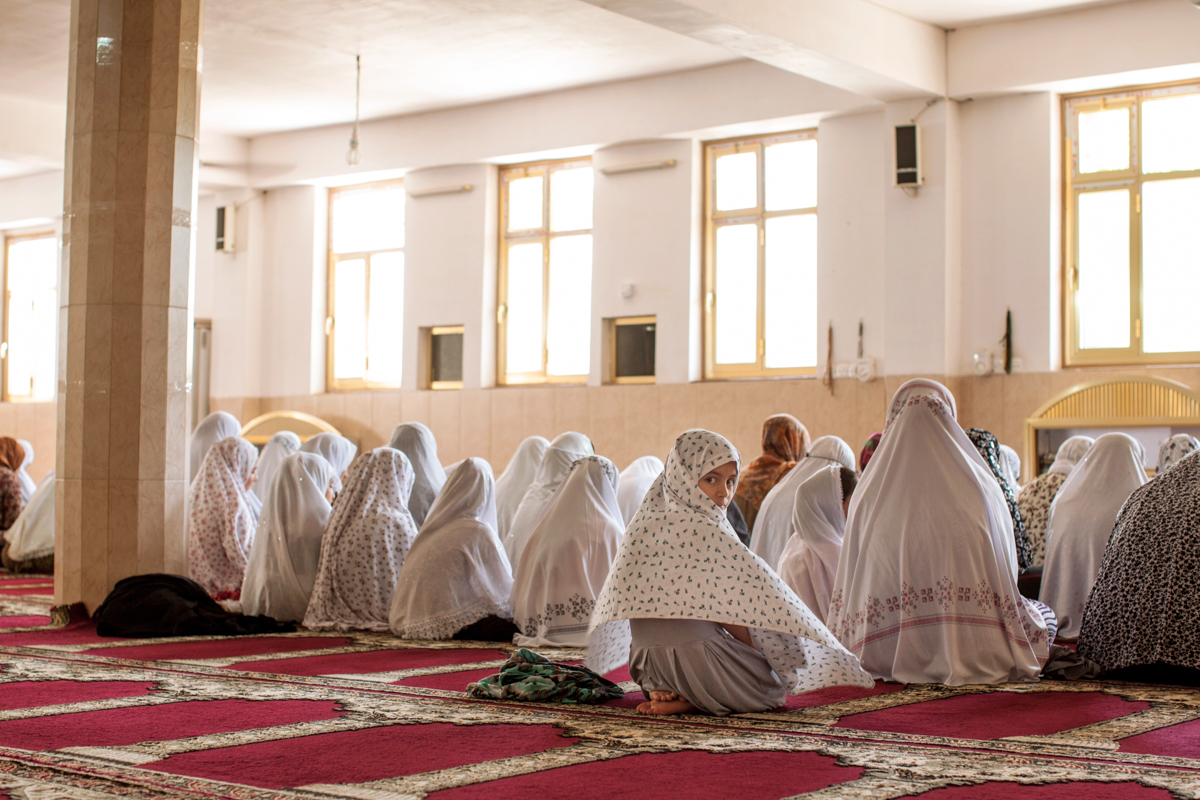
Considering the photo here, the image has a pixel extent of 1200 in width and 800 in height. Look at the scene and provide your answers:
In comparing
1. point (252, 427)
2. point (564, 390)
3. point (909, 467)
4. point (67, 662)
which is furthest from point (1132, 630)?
point (252, 427)

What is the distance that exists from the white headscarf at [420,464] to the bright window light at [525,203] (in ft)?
14.0

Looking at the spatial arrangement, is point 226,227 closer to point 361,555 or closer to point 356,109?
point 356,109

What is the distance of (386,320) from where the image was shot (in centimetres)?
1141

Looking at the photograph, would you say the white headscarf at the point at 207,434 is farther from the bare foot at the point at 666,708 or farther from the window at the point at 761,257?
the bare foot at the point at 666,708

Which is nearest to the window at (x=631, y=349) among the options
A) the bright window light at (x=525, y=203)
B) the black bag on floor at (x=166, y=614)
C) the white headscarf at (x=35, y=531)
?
the bright window light at (x=525, y=203)

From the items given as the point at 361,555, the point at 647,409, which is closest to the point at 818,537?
the point at 361,555

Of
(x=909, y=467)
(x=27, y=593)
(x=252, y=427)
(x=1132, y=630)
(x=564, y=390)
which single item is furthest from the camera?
(x=252, y=427)

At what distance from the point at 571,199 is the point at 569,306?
89 centimetres

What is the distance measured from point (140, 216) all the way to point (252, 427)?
6.05 meters

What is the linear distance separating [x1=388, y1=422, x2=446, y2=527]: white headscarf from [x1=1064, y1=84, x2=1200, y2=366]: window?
4.36m

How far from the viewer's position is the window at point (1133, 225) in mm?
8062

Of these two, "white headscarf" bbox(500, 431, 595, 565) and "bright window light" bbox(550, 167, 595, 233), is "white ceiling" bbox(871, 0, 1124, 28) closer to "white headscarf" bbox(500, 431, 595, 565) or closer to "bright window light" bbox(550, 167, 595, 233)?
"bright window light" bbox(550, 167, 595, 233)

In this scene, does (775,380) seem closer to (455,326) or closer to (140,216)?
(455,326)

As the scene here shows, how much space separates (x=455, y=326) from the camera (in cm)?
1085
